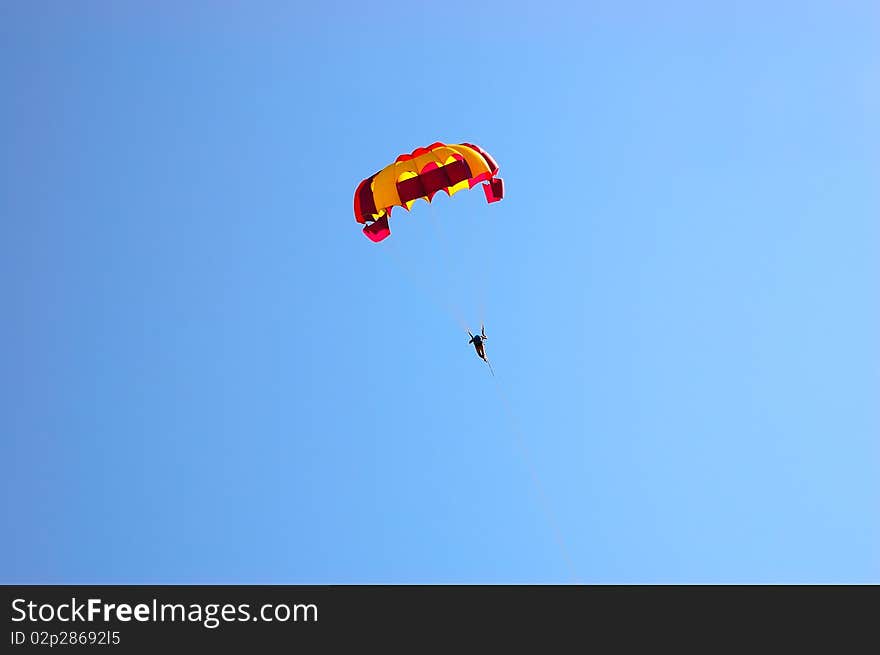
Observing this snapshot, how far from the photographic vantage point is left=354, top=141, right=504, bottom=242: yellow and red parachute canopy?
126ft

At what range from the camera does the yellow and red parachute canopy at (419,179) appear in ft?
126

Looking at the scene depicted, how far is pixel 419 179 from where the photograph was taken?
38375 mm
